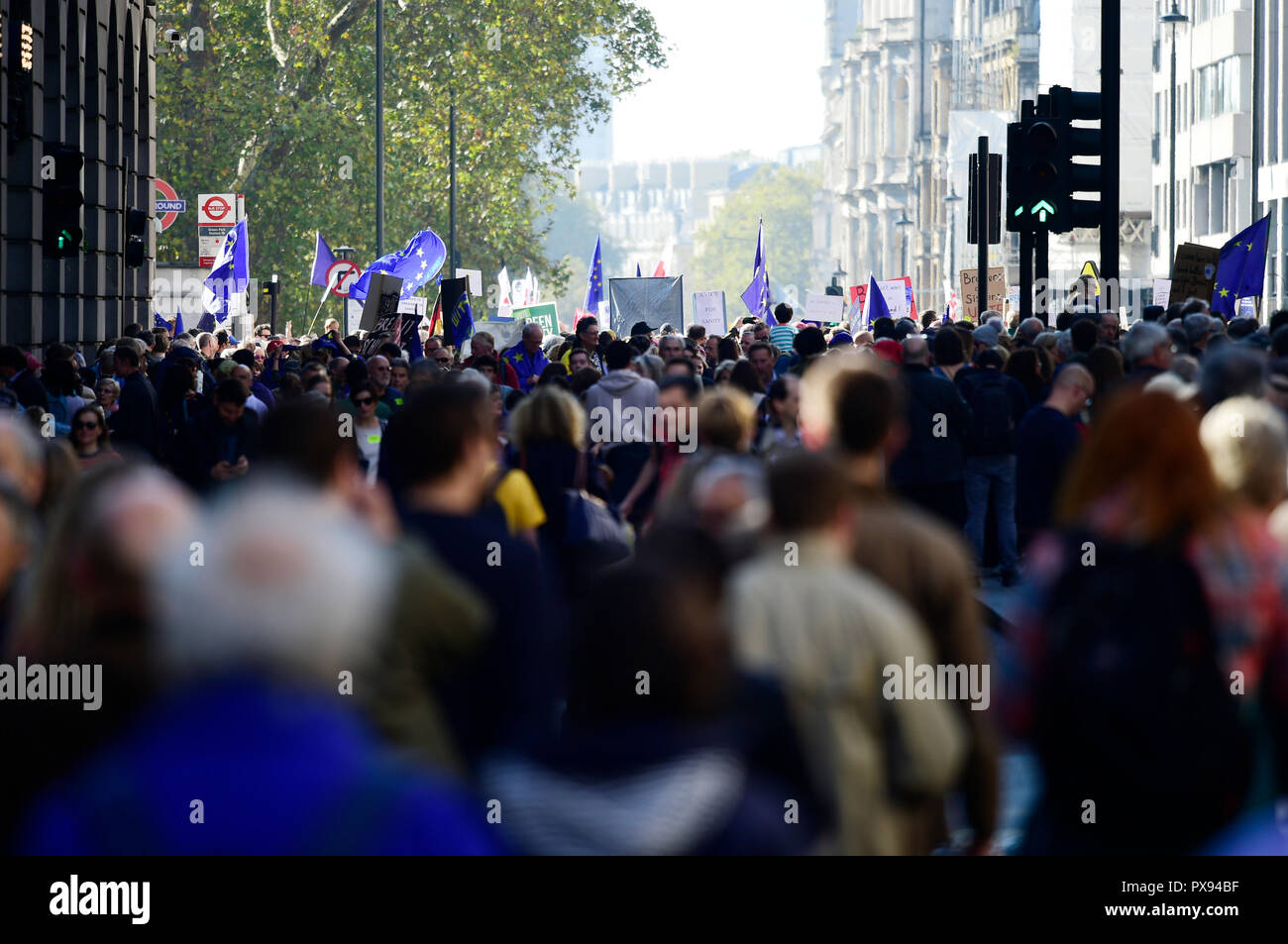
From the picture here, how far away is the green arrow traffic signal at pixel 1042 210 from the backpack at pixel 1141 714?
501 inches

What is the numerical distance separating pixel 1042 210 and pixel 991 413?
3193 millimetres

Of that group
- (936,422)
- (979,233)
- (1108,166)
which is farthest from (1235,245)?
(936,422)

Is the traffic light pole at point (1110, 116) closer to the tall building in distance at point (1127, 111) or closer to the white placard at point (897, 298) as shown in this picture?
the white placard at point (897, 298)

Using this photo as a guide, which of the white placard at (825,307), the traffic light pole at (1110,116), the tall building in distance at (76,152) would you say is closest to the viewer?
the traffic light pole at (1110,116)

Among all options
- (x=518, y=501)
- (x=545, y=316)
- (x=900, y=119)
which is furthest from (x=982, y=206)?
(x=900, y=119)

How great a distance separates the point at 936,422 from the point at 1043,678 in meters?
8.53

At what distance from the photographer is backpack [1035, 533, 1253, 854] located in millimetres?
4355

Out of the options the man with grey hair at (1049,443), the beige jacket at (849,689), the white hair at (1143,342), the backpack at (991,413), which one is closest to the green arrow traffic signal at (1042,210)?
the backpack at (991,413)

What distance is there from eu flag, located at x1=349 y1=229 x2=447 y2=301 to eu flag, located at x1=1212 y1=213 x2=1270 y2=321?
438 inches

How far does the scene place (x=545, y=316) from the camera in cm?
3095

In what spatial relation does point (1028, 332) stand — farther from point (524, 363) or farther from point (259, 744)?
point (259, 744)

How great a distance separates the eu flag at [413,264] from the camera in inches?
1167

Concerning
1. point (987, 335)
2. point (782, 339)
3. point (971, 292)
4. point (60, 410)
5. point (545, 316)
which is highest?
point (971, 292)
